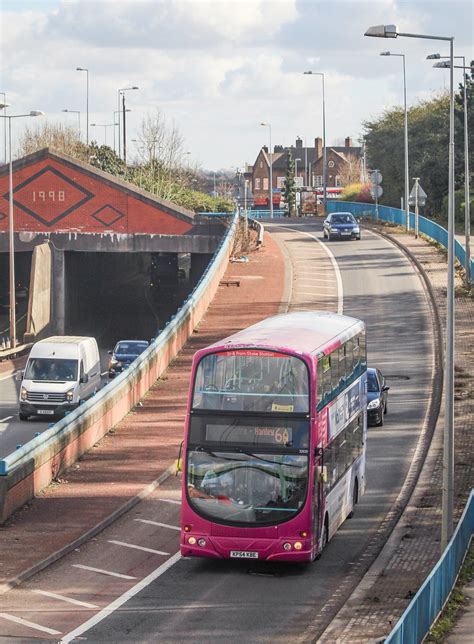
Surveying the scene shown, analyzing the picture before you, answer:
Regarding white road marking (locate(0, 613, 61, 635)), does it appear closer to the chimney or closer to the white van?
the white van

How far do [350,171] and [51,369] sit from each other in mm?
115765

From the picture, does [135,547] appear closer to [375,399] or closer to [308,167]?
[375,399]

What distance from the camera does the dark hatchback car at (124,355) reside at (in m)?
48.2

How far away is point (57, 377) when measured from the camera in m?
39.6

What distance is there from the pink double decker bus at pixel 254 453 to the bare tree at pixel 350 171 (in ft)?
380

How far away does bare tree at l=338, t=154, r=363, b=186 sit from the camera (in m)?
151

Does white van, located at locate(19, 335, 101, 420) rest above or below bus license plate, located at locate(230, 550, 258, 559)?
above

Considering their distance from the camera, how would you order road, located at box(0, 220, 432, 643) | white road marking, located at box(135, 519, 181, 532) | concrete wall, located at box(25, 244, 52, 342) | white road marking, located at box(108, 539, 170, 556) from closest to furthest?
road, located at box(0, 220, 432, 643) → white road marking, located at box(108, 539, 170, 556) → white road marking, located at box(135, 519, 181, 532) → concrete wall, located at box(25, 244, 52, 342)

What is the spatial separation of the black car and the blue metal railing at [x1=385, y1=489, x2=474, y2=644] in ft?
35.0

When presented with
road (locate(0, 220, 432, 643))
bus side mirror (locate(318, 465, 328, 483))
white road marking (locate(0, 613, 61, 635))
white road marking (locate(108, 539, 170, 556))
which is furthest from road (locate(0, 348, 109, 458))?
white road marking (locate(0, 613, 61, 635))

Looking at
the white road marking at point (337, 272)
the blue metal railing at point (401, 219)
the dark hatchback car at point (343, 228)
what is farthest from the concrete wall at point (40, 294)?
the blue metal railing at point (401, 219)

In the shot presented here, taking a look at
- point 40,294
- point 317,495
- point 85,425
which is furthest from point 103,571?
point 40,294

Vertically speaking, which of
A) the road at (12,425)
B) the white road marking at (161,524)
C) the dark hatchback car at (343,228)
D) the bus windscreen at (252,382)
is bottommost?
the road at (12,425)

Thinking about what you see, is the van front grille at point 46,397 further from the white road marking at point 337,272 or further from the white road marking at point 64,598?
the white road marking at point 64,598
